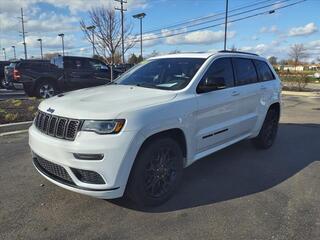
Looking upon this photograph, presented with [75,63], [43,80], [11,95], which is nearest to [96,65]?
[75,63]

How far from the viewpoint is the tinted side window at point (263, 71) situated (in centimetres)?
644

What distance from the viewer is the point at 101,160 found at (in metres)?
3.54

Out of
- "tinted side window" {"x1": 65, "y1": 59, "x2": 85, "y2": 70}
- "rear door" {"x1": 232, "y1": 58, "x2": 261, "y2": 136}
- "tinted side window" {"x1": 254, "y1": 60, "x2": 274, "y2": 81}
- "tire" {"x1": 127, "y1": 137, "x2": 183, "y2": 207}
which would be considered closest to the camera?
"tire" {"x1": 127, "y1": 137, "x2": 183, "y2": 207}

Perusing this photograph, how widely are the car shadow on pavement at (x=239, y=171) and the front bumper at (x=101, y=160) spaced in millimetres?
642

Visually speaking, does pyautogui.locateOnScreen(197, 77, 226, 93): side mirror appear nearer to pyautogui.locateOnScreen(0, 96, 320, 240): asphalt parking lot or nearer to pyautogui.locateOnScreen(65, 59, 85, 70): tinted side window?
pyautogui.locateOnScreen(0, 96, 320, 240): asphalt parking lot

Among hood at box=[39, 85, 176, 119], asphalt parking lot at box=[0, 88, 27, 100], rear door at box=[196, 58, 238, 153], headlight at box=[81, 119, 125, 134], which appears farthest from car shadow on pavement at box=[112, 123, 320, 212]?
asphalt parking lot at box=[0, 88, 27, 100]

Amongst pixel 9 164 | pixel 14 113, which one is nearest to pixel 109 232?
pixel 9 164

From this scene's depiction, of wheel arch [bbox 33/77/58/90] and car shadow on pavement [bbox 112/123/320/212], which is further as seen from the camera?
wheel arch [bbox 33/77/58/90]

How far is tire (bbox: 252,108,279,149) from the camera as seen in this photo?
6.58 meters

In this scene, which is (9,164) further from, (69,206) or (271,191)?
(271,191)

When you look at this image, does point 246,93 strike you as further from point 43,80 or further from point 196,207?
point 43,80

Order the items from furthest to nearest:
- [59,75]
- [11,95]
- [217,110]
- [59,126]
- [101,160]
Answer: [11,95], [59,75], [217,110], [59,126], [101,160]

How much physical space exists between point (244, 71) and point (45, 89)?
407 inches

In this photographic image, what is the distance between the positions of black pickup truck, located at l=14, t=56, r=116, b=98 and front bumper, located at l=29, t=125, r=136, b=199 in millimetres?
11245
